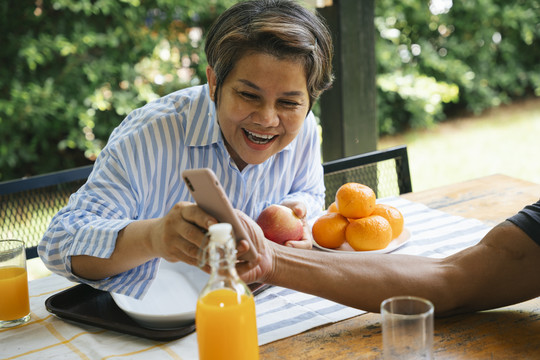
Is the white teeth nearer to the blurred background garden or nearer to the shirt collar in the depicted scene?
the shirt collar

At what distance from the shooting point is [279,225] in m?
1.64

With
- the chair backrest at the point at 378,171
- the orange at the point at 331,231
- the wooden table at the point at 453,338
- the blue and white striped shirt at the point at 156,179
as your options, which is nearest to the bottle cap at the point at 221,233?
the wooden table at the point at 453,338

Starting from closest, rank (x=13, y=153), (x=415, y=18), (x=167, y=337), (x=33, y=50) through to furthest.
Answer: (x=167, y=337)
(x=33, y=50)
(x=13, y=153)
(x=415, y=18)

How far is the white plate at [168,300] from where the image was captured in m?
1.30

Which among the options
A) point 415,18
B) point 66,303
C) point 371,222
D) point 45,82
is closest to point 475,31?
point 415,18

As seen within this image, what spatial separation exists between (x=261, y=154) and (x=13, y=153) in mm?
2936

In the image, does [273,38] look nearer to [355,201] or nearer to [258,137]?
[258,137]

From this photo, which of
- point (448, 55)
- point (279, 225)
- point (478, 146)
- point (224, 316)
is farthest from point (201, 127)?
point (448, 55)

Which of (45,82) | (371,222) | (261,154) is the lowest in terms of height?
(371,222)

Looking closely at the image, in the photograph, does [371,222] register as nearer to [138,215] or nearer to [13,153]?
[138,215]

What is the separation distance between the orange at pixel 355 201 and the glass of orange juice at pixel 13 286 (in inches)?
32.0

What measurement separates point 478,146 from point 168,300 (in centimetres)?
463

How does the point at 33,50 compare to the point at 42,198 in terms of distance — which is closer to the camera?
the point at 42,198

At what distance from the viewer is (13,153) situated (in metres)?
4.09
